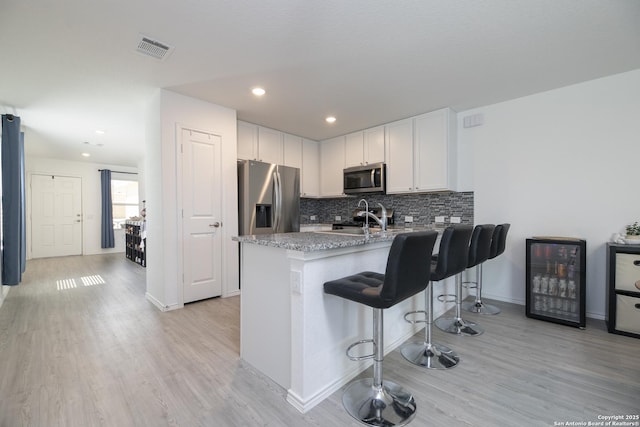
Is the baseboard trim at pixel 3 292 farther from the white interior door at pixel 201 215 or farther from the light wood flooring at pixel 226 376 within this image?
the white interior door at pixel 201 215

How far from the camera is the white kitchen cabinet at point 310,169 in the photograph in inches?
191

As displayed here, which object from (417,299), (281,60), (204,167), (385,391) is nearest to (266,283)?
(385,391)

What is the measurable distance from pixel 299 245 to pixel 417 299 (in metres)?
1.59

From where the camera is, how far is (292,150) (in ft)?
→ 15.4

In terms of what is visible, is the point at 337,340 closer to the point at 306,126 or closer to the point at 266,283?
the point at 266,283

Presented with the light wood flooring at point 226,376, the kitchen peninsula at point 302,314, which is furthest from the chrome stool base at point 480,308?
the kitchen peninsula at point 302,314

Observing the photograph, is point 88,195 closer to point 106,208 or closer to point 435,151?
point 106,208

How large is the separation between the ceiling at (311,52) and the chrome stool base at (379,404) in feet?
7.87

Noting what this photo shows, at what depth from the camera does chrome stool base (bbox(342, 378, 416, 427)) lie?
4.65ft

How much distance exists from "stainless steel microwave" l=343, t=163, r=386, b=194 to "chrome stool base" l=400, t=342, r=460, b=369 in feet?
7.81

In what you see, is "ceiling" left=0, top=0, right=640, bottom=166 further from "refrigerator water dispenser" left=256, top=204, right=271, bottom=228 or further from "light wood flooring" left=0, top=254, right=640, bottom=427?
"light wood flooring" left=0, top=254, right=640, bottom=427

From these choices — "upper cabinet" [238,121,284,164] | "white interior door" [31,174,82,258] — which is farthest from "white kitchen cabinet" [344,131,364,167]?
"white interior door" [31,174,82,258]

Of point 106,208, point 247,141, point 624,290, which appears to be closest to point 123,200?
point 106,208

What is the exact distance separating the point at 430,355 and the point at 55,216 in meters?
8.79
